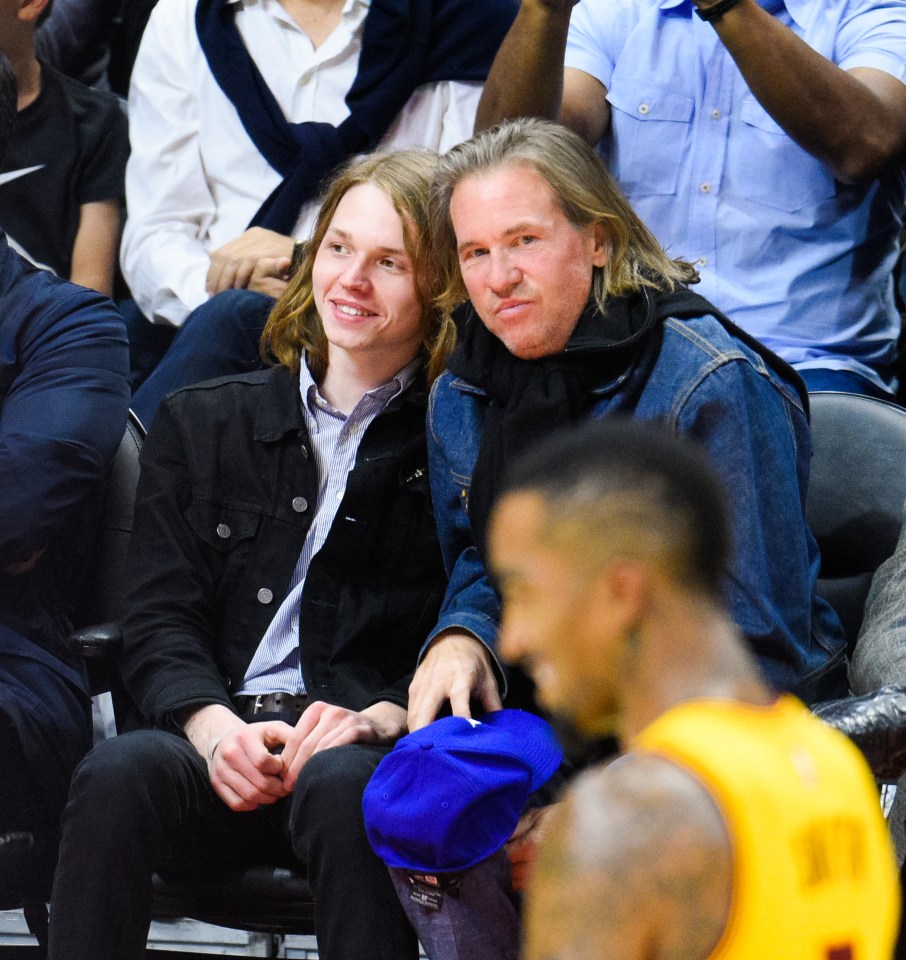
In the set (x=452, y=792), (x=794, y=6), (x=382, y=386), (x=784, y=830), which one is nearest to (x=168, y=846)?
(x=452, y=792)

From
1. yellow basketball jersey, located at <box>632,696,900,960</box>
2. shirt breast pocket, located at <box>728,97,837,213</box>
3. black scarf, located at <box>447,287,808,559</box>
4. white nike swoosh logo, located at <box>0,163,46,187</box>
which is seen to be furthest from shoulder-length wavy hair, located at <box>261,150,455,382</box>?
yellow basketball jersey, located at <box>632,696,900,960</box>

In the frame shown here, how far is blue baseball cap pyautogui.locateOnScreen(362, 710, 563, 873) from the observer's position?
169cm

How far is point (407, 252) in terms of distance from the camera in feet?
7.68

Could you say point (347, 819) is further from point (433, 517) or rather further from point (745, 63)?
point (745, 63)

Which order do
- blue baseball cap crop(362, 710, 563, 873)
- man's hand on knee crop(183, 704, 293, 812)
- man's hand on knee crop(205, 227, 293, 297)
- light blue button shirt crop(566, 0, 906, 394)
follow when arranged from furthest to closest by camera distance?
man's hand on knee crop(205, 227, 293, 297), light blue button shirt crop(566, 0, 906, 394), man's hand on knee crop(183, 704, 293, 812), blue baseball cap crop(362, 710, 563, 873)

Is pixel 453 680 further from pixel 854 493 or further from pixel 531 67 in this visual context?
pixel 531 67

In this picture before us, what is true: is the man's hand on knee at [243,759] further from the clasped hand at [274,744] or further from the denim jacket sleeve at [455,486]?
the denim jacket sleeve at [455,486]

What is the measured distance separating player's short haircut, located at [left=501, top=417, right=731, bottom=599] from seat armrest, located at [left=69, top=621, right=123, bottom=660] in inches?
48.7

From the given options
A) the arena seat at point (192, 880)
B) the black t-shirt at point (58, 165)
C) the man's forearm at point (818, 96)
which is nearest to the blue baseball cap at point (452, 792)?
the arena seat at point (192, 880)

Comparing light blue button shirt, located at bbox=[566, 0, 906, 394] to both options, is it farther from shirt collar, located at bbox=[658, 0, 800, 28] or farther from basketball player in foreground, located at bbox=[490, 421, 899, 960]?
basketball player in foreground, located at bbox=[490, 421, 899, 960]

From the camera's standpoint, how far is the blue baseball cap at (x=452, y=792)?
66.5 inches

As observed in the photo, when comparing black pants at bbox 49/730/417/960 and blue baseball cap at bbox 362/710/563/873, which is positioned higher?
blue baseball cap at bbox 362/710/563/873

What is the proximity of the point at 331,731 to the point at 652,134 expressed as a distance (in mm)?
1351

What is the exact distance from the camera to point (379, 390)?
235cm
